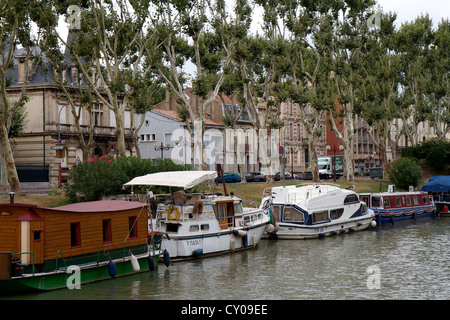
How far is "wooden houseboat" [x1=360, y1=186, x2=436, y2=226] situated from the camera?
46.5m

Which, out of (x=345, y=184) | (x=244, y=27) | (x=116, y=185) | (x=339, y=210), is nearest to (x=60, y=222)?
(x=116, y=185)

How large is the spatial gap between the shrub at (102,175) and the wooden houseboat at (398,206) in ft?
64.2

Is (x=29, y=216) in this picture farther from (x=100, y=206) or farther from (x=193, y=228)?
(x=193, y=228)

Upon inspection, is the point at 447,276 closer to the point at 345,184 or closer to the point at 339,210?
the point at 339,210

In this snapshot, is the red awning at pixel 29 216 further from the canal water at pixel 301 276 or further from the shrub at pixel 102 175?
the shrub at pixel 102 175

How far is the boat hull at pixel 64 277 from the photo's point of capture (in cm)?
2044

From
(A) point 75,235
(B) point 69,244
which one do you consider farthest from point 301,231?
(B) point 69,244

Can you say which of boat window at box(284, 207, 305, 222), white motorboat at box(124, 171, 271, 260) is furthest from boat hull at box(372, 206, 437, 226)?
white motorboat at box(124, 171, 271, 260)

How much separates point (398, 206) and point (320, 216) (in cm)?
1292

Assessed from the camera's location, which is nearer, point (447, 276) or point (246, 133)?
point (447, 276)

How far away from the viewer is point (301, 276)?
25203 millimetres

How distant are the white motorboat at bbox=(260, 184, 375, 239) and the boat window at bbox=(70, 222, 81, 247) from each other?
15.2m

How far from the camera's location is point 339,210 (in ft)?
131
